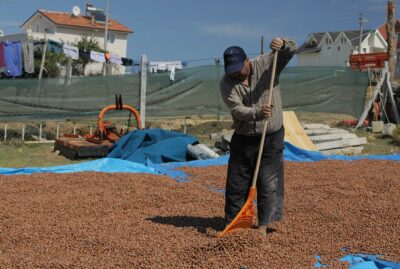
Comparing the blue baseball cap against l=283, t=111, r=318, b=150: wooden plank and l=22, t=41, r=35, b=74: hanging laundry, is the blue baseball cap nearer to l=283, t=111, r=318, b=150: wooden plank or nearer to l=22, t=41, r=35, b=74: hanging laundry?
l=283, t=111, r=318, b=150: wooden plank

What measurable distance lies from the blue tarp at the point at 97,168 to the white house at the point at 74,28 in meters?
42.2

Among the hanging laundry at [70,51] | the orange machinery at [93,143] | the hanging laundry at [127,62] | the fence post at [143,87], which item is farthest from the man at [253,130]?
the hanging laundry at [127,62]

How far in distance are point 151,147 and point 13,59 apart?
7.50 metres

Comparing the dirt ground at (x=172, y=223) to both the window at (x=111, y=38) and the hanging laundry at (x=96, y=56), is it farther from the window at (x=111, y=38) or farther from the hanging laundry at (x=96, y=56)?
the window at (x=111, y=38)

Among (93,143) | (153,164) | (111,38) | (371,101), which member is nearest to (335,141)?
(371,101)

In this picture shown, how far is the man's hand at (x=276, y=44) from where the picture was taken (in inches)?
161

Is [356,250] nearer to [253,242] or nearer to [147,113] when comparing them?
[253,242]

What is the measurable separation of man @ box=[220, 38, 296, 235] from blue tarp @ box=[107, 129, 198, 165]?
13.9 feet

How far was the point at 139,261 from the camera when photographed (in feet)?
12.1

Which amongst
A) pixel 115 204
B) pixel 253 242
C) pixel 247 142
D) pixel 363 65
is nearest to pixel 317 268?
pixel 253 242

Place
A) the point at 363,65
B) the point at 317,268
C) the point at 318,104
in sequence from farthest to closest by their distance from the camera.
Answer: the point at 363,65 → the point at 318,104 → the point at 317,268

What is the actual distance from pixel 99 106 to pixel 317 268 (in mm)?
9921

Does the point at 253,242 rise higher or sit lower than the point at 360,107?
lower

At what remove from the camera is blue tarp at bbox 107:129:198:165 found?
29.0ft
